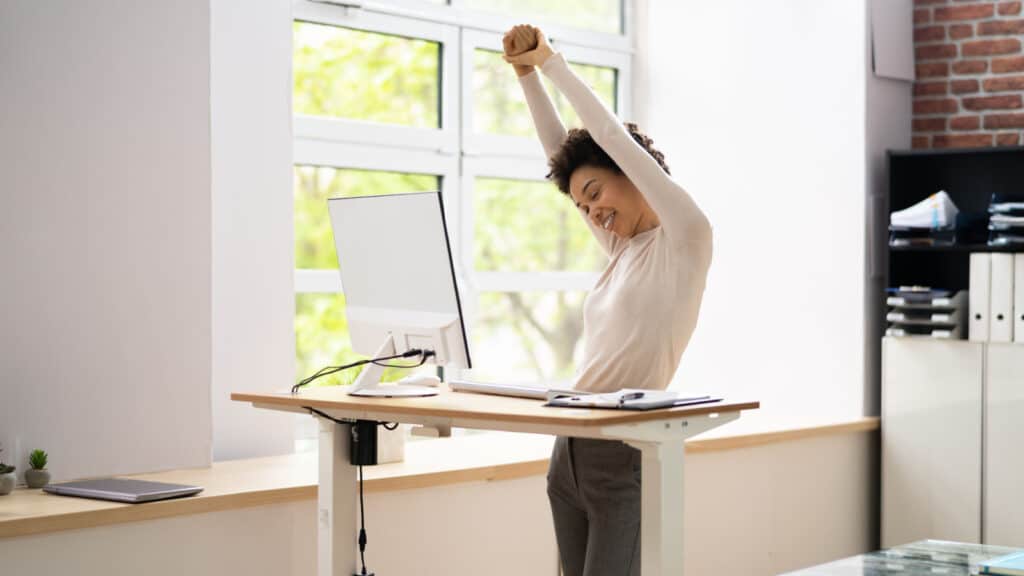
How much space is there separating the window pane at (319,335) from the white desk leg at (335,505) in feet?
4.44

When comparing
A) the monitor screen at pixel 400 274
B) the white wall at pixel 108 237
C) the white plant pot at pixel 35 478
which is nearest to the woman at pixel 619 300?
the monitor screen at pixel 400 274

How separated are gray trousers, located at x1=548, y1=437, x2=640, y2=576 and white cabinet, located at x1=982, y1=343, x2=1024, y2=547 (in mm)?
2396

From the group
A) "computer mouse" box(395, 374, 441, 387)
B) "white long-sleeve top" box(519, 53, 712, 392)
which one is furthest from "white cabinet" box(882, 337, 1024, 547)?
"computer mouse" box(395, 374, 441, 387)

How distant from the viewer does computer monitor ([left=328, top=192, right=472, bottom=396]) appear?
97.8 inches

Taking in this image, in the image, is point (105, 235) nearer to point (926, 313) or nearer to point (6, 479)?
point (6, 479)

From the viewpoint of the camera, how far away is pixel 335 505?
2771 millimetres

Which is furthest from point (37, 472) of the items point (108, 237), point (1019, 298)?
point (1019, 298)

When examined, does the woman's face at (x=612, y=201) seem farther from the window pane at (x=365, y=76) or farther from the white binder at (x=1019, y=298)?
the white binder at (x=1019, y=298)

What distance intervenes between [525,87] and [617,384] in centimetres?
73

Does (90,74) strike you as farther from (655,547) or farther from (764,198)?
(764,198)

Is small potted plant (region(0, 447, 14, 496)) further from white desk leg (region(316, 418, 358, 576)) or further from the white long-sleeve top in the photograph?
the white long-sleeve top

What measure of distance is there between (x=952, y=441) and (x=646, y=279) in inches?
97.0

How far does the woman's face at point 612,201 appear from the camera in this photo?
8.21 feet

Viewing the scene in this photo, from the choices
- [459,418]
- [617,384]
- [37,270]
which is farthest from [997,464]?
[37,270]
